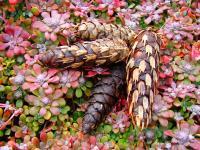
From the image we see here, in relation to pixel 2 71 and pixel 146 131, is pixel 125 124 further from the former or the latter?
pixel 2 71

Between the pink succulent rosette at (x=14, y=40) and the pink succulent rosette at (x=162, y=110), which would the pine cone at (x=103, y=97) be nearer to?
the pink succulent rosette at (x=162, y=110)

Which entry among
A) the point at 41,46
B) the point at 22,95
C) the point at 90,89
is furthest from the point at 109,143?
the point at 41,46

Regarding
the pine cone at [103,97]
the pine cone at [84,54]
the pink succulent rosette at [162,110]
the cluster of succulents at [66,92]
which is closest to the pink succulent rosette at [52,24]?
the cluster of succulents at [66,92]

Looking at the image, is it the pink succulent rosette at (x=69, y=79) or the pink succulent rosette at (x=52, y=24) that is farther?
the pink succulent rosette at (x=52, y=24)

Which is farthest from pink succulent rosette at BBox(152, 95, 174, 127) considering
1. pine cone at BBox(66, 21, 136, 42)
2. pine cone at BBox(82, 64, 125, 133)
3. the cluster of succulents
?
pine cone at BBox(66, 21, 136, 42)

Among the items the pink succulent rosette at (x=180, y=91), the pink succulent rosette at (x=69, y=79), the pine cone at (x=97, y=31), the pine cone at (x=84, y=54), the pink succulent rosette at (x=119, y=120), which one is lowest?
the pink succulent rosette at (x=119, y=120)

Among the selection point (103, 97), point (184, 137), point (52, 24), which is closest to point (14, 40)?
point (52, 24)

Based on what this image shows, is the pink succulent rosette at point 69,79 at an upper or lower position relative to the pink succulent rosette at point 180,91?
upper

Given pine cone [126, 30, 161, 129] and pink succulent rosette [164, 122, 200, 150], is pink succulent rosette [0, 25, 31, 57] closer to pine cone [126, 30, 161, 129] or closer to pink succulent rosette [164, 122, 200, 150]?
pine cone [126, 30, 161, 129]
